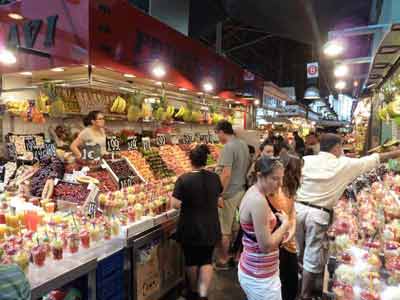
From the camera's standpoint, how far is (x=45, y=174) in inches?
144

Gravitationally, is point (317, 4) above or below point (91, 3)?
above

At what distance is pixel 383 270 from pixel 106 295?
2.21 m

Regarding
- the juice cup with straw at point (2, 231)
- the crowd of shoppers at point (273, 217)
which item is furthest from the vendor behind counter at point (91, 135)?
the crowd of shoppers at point (273, 217)

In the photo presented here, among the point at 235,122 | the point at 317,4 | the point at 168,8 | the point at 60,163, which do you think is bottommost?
the point at 60,163

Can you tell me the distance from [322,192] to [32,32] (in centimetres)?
425

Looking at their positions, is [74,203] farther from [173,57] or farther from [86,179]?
[173,57]

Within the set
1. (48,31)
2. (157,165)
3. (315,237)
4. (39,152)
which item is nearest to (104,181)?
(157,165)

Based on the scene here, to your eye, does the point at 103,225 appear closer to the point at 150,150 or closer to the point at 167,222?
the point at 167,222

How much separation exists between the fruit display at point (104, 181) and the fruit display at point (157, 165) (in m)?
1.12

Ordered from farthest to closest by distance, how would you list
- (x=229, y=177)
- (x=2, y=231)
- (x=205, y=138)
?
(x=205, y=138)
(x=229, y=177)
(x=2, y=231)

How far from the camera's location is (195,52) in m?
6.79

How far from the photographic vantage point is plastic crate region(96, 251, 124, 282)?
2.67 m

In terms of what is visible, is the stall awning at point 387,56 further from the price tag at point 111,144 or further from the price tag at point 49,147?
the price tag at point 49,147

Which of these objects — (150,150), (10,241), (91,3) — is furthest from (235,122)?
(10,241)
